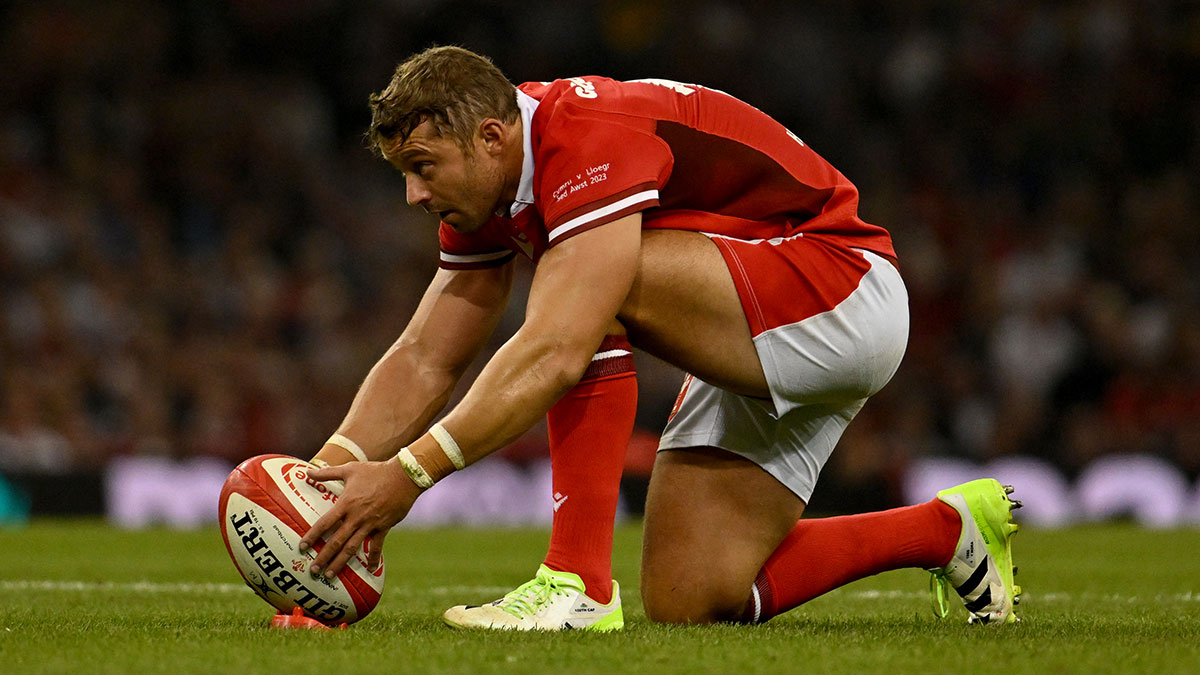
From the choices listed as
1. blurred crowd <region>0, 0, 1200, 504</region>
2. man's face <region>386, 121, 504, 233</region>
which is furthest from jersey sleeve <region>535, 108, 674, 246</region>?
blurred crowd <region>0, 0, 1200, 504</region>

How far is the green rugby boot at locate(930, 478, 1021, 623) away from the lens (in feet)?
12.6

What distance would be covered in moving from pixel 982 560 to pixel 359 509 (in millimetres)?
1701

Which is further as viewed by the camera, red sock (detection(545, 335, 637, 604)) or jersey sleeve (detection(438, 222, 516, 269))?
jersey sleeve (detection(438, 222, 516, 269))

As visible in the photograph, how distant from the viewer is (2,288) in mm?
10625

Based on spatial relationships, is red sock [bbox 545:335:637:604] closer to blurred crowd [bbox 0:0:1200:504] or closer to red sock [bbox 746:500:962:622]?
red sock [bbox 746:500:962:622]

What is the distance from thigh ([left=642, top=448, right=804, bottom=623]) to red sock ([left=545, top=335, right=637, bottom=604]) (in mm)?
257

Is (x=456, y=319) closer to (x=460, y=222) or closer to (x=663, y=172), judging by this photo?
(x=460, y=222)

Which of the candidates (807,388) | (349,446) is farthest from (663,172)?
(349,446)

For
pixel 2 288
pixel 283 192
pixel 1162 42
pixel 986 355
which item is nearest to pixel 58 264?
pixel 2 288

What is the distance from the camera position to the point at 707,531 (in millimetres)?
3777

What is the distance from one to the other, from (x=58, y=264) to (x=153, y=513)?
2.24 m

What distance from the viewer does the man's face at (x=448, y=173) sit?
3.37 meters

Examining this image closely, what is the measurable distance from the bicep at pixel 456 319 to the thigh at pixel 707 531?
24.0 inches

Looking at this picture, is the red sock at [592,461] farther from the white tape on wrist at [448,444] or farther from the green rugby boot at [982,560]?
the green rugby boot at [982,560]
